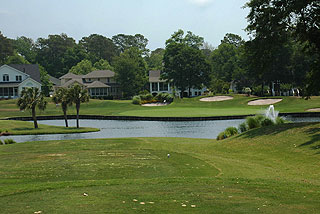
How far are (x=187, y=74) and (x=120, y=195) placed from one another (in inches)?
3425

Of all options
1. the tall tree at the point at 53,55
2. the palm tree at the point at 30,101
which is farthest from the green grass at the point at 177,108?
the tall tree at the point at 53,55

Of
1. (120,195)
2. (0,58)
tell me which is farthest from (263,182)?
(0,58)

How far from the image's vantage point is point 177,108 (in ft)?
247

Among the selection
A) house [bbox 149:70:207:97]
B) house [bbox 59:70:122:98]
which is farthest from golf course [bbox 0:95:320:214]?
house [bbox 149:70:207:97]

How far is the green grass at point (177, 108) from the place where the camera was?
6391cm

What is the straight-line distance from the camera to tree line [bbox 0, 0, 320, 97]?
26953 millimetres

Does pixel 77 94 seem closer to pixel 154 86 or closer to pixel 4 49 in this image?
pixel 154 86

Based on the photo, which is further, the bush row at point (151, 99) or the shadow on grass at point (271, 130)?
the bush row at point (151, 99)

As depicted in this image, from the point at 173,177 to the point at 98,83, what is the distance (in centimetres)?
9435

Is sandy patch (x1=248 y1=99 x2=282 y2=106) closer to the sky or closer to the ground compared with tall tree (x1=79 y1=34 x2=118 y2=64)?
closer to the ground

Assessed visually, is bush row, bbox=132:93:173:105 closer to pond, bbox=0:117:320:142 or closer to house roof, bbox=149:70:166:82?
house roof, bbox=149:70:166:82

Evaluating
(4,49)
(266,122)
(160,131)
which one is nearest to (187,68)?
(160,131)

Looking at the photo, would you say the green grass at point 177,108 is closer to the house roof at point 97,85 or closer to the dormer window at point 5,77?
the dormer window at point 5,77

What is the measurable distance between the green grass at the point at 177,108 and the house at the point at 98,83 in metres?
19.0
